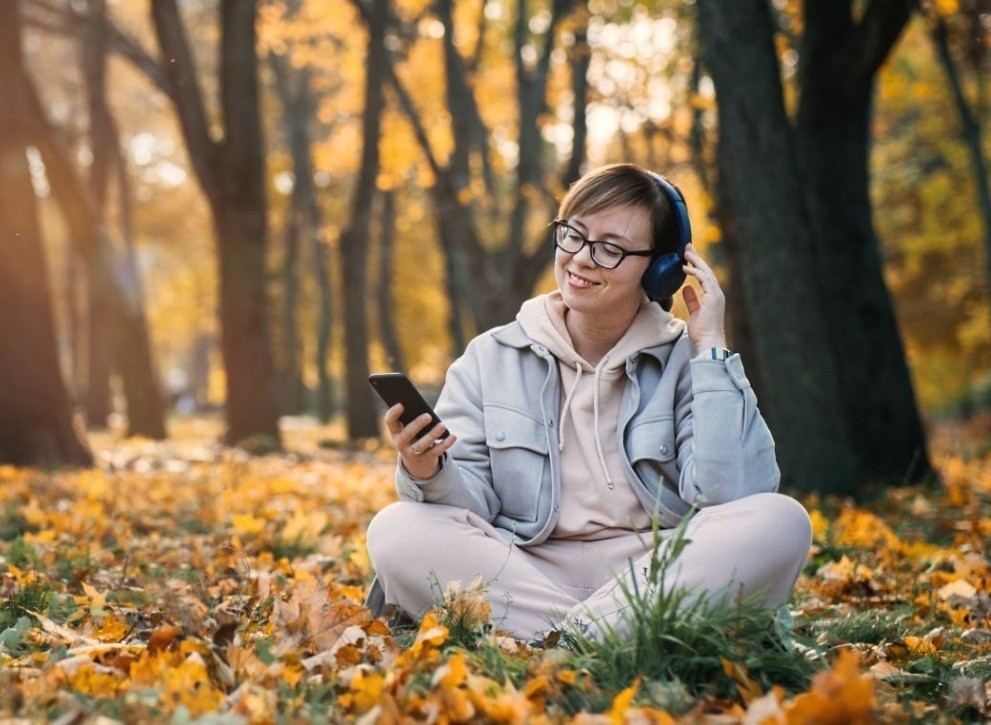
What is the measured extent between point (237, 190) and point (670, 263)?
9.76m

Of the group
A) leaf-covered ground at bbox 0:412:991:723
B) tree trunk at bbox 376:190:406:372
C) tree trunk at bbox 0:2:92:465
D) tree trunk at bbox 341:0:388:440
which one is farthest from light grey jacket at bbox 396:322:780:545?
tree trunk at bbox 376:190:406:372

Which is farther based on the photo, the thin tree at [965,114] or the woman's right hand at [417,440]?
the thin tree at [965,114]

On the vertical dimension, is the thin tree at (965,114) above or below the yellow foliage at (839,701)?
above

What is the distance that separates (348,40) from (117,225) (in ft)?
32.0

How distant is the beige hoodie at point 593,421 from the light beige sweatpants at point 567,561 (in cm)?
8

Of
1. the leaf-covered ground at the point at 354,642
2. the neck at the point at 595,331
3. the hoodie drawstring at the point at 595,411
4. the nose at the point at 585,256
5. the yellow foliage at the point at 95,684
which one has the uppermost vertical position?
the nose at the point at 585,256

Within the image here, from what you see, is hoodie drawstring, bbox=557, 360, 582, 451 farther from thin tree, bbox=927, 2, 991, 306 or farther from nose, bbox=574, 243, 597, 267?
thin tree, bbox=927, 2, 991, 306

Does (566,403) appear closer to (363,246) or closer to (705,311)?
(705,311)

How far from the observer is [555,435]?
12.2 ft

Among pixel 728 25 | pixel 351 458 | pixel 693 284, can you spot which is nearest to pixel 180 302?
pixel 351 458

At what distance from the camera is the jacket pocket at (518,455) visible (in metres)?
3.66

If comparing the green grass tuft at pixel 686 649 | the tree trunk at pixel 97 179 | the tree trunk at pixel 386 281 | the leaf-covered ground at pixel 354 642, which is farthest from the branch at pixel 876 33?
the tree trunk at pixel 386 281

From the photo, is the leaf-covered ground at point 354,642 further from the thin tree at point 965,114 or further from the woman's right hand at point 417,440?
the thin tree at point 965,114

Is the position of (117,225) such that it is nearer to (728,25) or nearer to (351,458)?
(351,458)
